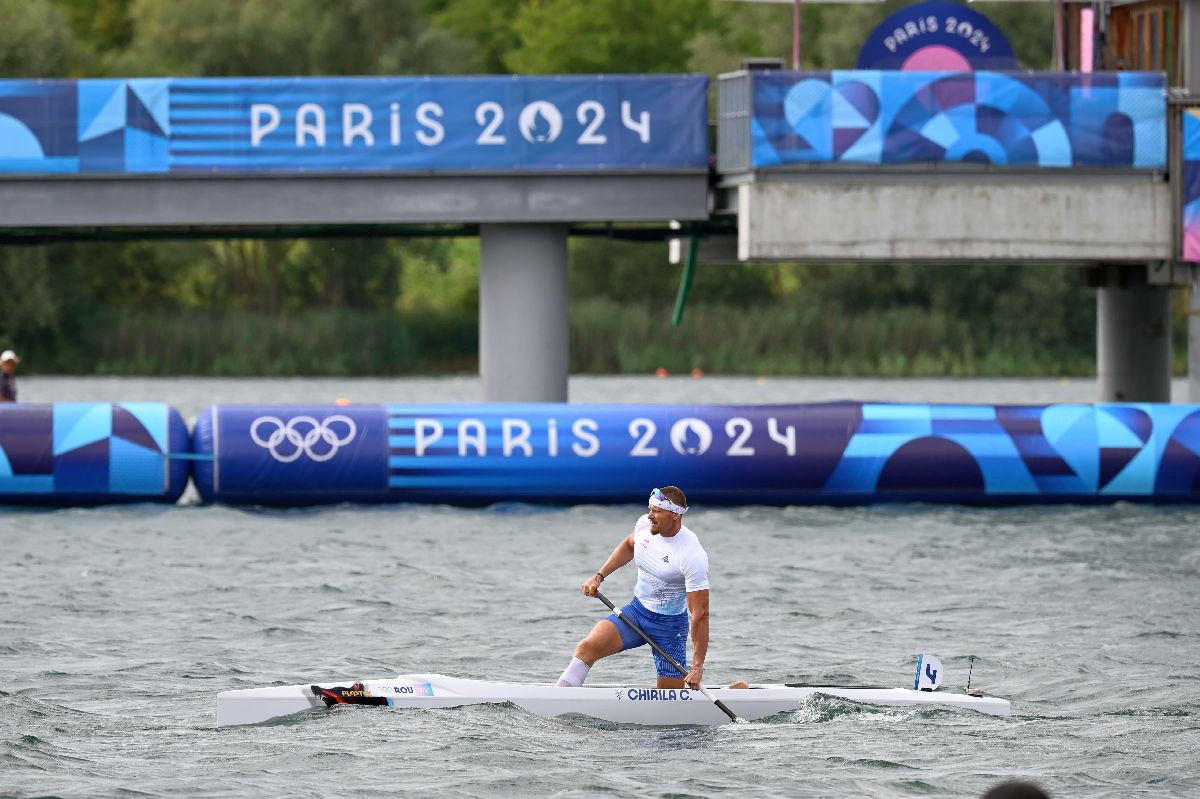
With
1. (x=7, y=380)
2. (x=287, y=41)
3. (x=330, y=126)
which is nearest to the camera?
(x=7, y=380)

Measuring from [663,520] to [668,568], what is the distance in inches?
16.1

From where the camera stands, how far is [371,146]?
30.5 m

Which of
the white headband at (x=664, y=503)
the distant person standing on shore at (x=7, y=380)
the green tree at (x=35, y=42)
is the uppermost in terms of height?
the green tree at (x=35, y=42)

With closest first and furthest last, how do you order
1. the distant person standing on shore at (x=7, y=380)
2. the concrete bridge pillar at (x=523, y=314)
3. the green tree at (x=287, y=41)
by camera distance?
the distant person standing on shore at (x=7, y=380) → the concrete bridge pillar at (x=523, y=314) → the green tree at (x=287, y=41)

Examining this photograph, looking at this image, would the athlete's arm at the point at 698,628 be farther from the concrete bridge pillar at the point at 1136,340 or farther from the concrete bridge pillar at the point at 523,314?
the concrete bridge pillar at the point at 1136,340

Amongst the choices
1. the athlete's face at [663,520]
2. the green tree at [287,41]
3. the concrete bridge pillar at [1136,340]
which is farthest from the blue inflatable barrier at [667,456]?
the green tree at [287,41]

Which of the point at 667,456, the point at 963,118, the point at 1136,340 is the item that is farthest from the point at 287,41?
the point at 667,456

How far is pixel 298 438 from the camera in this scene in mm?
27203

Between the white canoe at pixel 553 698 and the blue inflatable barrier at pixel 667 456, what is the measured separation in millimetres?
12132

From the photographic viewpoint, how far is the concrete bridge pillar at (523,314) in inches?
→ 1222

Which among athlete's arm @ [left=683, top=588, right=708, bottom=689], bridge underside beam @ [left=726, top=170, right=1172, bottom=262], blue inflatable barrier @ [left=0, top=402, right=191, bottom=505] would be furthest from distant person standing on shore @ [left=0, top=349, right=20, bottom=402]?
athlete's arm @ [left=683, top=588, right=708, bottom=689]

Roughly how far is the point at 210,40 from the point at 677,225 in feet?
124

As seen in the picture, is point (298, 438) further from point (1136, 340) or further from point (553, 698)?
point (1136, 340)

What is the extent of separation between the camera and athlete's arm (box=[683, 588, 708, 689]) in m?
14.6
